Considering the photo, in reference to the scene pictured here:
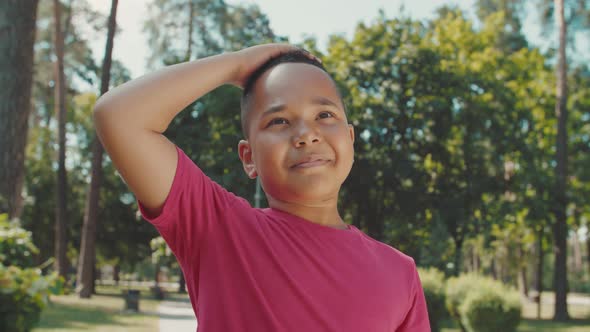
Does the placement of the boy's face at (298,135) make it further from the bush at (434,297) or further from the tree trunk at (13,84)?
the bush at (434,297)

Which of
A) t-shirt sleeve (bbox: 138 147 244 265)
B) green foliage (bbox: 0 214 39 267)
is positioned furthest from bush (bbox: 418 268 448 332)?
t-shirt sleeve (bbox: 138 147 244 265)

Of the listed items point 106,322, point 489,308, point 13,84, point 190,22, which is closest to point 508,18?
point 190,22

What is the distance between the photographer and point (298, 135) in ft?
5.55

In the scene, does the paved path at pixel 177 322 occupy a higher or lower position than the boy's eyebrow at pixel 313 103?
lower

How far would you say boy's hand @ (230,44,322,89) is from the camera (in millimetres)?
1812

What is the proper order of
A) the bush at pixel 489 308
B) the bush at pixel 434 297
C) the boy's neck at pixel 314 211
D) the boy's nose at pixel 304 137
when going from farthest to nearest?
the bush at pixel 489 308, the bush at pixel 434 297, the boy's neck at pixel 314 211, the boy's nose at pixel 304 137

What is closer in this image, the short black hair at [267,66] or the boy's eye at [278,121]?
the boy's eye at [278,121]

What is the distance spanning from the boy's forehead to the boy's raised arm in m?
0.20

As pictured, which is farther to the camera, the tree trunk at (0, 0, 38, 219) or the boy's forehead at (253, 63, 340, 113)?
the tree trunk at (0, 0, 38, 219)

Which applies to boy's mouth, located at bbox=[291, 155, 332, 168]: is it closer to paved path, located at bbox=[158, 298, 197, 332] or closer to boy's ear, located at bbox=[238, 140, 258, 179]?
boy's ear, located at bbox=[238, 140, 258, 179]

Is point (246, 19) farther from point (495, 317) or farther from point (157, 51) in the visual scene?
point (495, 317)

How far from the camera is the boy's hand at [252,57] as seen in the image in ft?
5.94

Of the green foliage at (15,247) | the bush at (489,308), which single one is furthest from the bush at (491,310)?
the green foliage at (15,247)

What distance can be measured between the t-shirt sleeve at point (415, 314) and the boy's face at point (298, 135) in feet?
1.13
